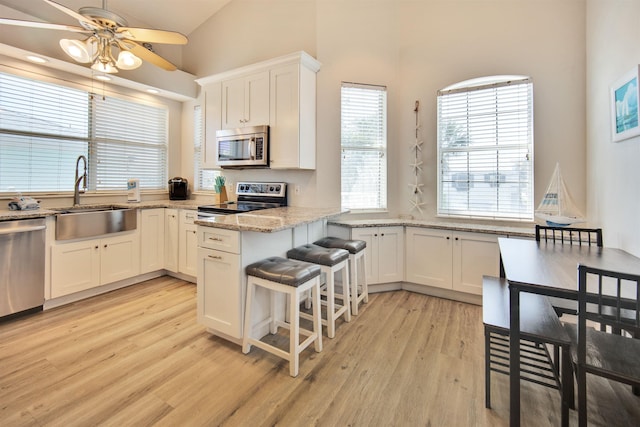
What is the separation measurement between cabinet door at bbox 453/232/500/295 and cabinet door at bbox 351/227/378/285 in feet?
2.70

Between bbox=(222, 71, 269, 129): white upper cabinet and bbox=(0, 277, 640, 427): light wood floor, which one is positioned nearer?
bbox=(0, 277, 640, 427): light wood floor

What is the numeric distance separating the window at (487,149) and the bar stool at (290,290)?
2108mm

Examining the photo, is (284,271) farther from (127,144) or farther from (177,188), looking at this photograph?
(127,144)

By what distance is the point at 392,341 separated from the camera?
232 centimetres

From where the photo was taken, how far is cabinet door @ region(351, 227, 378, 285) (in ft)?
Result: 10.5

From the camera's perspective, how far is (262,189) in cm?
372

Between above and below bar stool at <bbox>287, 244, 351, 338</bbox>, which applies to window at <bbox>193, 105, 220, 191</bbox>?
above

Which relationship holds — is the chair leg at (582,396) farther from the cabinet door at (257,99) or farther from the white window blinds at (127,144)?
the white window blinds at (127,144)

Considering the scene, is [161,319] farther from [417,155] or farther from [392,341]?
[417,155]

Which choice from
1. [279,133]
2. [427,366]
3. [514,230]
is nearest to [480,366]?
[427,366]

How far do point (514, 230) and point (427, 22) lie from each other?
8.35 ft

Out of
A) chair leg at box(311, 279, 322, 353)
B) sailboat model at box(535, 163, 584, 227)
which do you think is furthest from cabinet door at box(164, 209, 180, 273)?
sailboat model at box(535, 163, 584, 227)

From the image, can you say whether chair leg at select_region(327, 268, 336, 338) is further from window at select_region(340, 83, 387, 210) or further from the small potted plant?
the small potted plant

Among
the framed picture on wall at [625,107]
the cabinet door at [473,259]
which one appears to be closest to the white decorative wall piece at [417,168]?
the cabinet door at [473,259]
